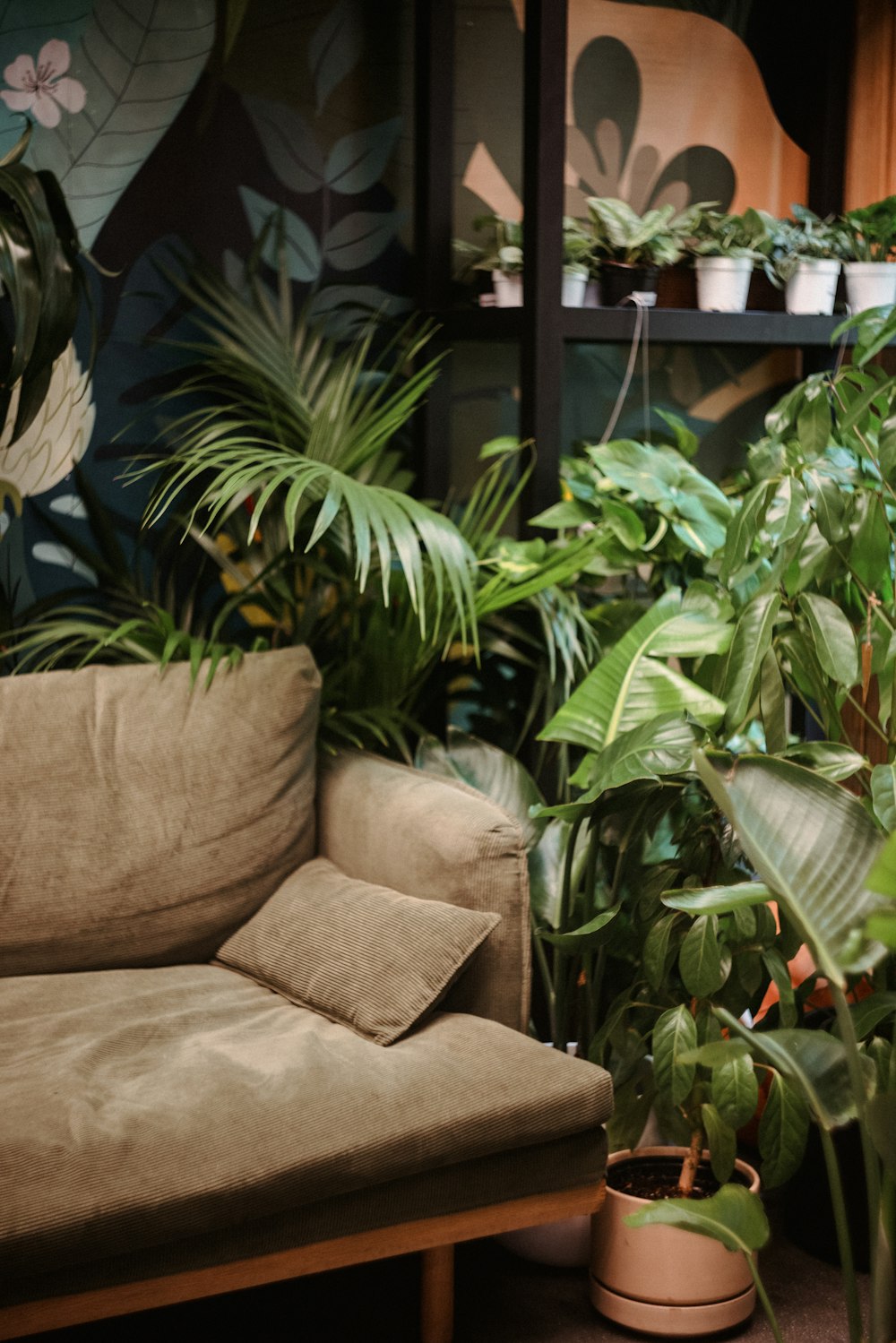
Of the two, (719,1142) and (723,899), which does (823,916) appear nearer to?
(723,899)

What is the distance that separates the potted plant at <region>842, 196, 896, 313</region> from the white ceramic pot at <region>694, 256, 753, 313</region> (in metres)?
0.24

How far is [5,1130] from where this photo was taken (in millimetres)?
1615

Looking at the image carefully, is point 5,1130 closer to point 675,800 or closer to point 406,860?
point 406,860

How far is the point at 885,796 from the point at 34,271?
1470 millimetres

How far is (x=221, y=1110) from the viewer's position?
1683mm

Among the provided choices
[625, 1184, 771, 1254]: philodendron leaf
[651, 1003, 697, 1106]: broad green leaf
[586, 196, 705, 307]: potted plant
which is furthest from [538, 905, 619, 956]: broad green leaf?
[586, 196, 705, 307]: potted plant

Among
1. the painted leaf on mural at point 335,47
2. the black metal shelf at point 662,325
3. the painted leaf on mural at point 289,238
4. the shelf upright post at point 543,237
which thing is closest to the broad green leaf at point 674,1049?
the shelf upright post at point 543,237

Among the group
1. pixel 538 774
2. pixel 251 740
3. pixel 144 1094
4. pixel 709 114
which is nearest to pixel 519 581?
pixel 538 774

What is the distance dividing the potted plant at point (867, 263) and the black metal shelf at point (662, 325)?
8cm

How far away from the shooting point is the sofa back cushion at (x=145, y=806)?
2.15 meters

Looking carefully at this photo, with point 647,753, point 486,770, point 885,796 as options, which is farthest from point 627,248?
point 885,796

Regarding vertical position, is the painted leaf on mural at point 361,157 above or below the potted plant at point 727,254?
above

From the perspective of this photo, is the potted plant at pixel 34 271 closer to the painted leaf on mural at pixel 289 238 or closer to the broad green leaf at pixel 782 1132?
the painted leaf on mural at pixel 289 238

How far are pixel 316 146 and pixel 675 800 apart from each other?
64.3 inches
